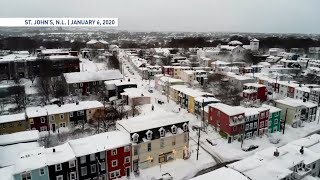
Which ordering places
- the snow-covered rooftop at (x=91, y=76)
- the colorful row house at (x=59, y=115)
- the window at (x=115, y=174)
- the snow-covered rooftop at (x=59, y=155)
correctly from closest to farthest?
the snow-covered rooftop at (x=59, y=155)
the window at (x=115, y=174)
the colorful row house at (x=59, y=115)
the snow-covered rooftop at (x=91, y=76)

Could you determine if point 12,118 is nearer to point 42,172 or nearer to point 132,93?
point 42,172

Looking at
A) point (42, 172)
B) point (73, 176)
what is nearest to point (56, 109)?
point (73, 176)

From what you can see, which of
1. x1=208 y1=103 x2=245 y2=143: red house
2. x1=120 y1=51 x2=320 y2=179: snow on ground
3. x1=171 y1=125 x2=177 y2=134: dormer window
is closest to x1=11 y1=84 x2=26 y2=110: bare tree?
x1=120 y1=51 x2=320 y2=179: snow on ground

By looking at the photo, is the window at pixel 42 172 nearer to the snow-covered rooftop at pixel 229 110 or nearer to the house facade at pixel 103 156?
the house facade at pixel 103 156

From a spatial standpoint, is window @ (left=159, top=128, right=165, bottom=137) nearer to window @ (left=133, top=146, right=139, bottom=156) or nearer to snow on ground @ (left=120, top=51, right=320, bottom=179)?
window @ (left=133, top=146, right=139, bottom=156)

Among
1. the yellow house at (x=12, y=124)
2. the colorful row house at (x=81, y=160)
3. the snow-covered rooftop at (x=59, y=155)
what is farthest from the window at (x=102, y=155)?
the yellow house at (x=12, y=124)

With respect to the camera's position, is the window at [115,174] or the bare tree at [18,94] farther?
the bare tree at [18,94]
